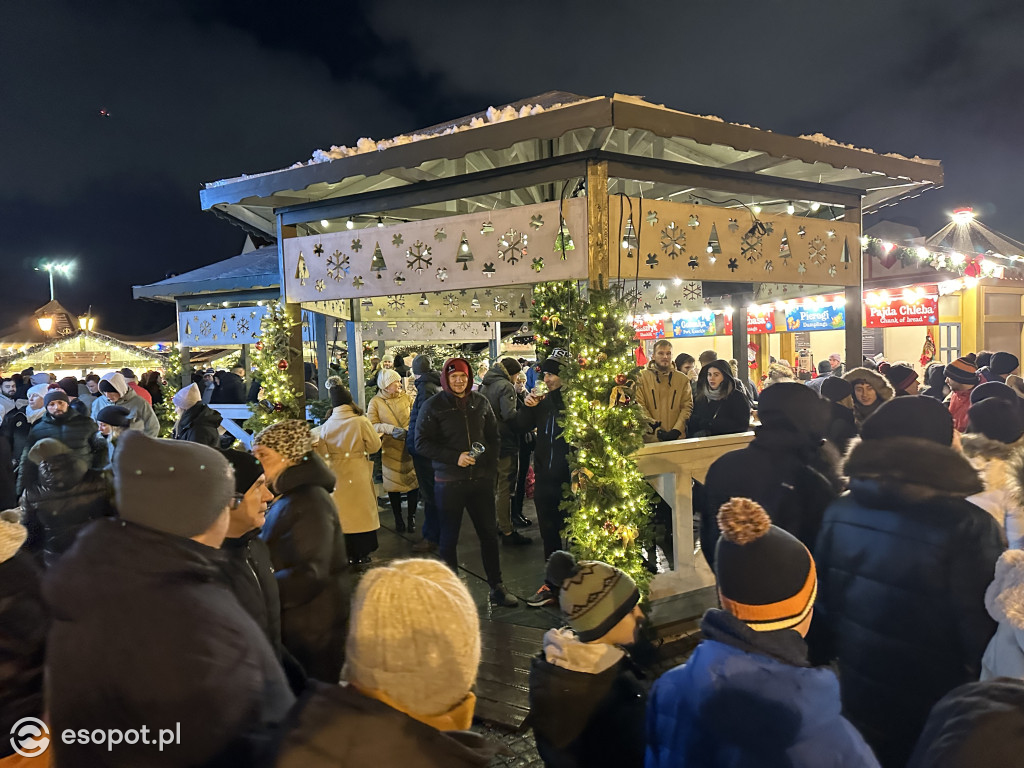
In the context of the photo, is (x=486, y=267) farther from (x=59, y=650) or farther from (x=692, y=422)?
(x=59, y=650)

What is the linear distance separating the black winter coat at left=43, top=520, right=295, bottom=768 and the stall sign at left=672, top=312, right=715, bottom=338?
62.8 feet

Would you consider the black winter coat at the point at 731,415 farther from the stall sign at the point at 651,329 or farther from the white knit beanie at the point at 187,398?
the stall sign at the point at 651,329

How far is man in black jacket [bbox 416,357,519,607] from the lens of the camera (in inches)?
199

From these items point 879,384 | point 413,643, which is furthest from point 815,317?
point 413,643

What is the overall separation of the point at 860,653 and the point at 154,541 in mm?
2455

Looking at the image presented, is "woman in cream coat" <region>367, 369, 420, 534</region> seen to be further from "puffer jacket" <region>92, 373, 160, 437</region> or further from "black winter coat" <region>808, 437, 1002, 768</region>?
"black winter coat" <region>808, 437, 1002, 768</region>

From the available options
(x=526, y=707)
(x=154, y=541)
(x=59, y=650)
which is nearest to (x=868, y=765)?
(x=154, y=541)

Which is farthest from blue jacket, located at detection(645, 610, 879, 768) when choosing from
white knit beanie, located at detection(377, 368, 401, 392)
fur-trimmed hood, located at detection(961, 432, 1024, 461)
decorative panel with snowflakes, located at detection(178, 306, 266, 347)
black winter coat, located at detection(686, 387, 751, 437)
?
decorative panel with snowflakes, located at detection(178, 306, 266, 347)

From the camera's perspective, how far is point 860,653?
2.27 metres

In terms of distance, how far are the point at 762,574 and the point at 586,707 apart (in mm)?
817

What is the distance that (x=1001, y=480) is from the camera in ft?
10.2

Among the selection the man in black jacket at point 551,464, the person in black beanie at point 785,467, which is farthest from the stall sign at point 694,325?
the person in black beanie at point 785,467

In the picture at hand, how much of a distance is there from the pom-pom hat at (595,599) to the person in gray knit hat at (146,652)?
0.99m

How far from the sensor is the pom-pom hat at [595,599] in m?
2.05
